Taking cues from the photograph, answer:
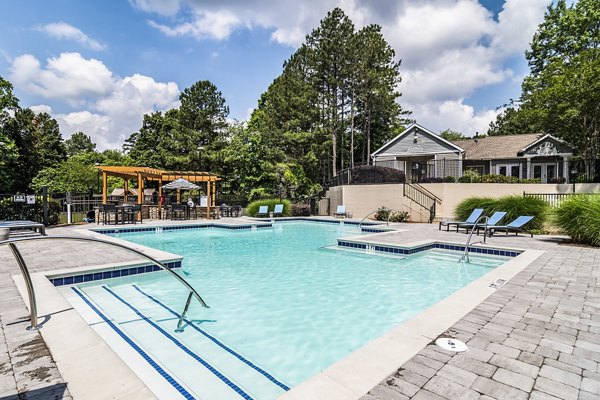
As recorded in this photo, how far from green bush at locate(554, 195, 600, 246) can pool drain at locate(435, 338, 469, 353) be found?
8.88 meters

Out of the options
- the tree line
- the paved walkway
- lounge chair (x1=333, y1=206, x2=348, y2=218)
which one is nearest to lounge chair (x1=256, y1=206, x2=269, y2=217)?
the tree line

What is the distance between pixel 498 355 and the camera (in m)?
2.82

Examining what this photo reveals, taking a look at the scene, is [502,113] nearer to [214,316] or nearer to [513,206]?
[513,206]

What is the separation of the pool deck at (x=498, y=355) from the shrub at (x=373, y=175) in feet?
48.9

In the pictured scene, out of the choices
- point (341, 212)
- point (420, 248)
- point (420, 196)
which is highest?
point (420, 196)

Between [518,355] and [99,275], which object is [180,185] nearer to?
[99,275]

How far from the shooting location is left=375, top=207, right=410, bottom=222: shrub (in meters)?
17.6

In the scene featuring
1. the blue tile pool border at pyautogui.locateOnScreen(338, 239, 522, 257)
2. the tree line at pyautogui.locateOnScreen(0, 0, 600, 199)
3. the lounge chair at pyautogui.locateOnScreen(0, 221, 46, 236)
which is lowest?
the blue tile pool border at pyautogui.locateOnScreen(338, 239, 522, 257)

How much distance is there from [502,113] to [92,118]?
66.3 metres

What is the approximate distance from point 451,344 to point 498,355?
14.6 inches

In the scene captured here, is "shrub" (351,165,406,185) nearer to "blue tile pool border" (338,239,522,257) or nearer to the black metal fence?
the black metal fence

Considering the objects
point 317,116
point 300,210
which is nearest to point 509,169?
point 317,116

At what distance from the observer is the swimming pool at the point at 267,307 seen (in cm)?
344

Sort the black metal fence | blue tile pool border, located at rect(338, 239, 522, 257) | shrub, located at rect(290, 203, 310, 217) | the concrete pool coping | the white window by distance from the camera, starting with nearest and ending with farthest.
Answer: the concrete pool coping, blue tile pool border, located at rect(338, 239, 522, 257), the black metal fence, shrub, located at rect(290, 203, 310, 217), the white window
